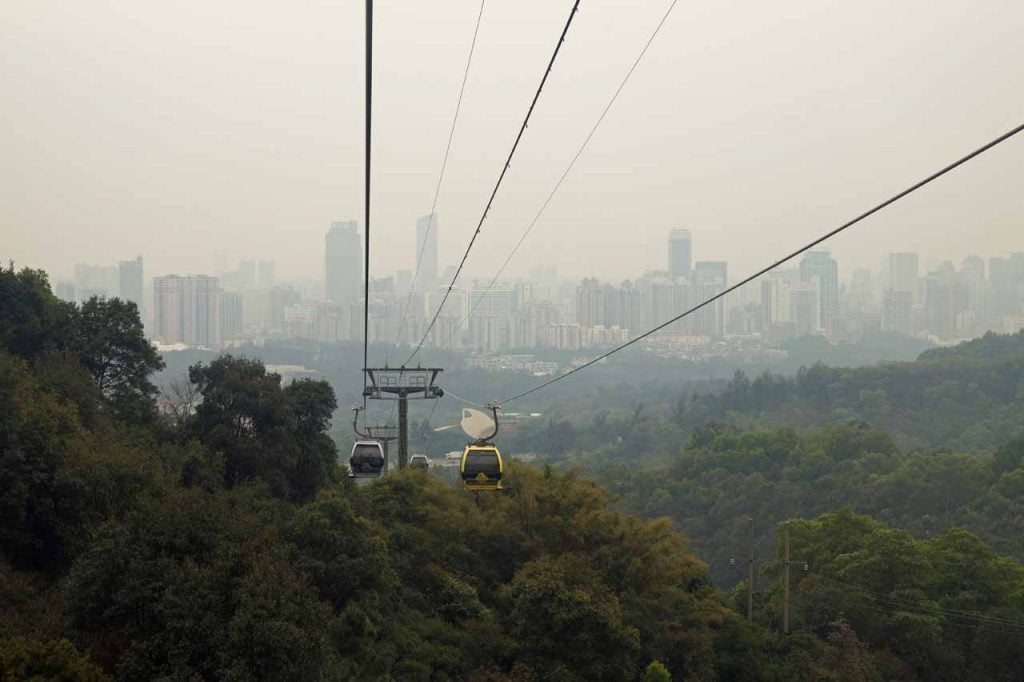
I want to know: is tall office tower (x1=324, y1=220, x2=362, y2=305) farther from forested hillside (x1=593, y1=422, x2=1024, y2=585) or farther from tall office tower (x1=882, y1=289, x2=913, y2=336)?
forested hillside (x1=593, y1=422, x2=1024, y2=585)

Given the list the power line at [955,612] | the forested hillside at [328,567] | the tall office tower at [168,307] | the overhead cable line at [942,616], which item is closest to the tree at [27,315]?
the forested hillside at [328,567]

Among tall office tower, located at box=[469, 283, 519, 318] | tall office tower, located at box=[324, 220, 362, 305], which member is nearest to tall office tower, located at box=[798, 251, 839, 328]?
tall office tower, located at box=[469, 283, 519, 318]

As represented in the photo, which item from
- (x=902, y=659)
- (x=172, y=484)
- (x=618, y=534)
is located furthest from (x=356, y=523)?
(x=902, y=659)

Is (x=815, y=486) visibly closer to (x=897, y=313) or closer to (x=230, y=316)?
(x=230, y=316)

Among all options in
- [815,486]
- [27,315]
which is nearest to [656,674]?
[27,315]

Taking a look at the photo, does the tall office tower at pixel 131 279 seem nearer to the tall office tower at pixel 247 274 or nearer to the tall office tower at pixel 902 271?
the tall office tower at pixel 247 274

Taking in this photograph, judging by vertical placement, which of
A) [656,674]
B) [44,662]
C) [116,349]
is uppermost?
[116,349]
